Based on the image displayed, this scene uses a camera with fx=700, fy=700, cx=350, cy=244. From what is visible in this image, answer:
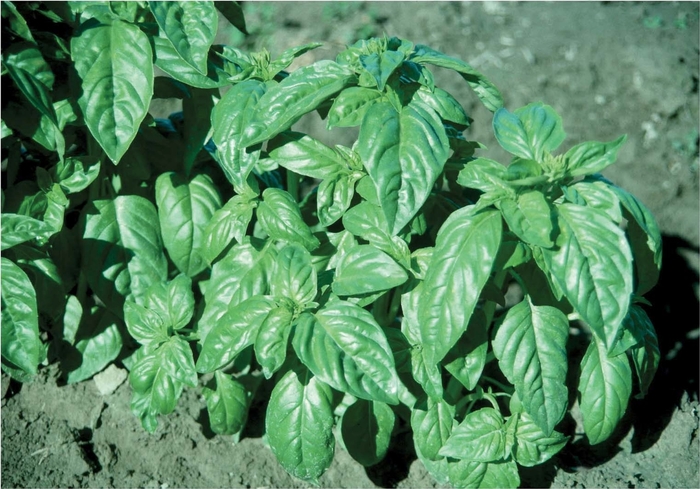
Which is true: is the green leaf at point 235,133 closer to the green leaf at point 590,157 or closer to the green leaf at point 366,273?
the green leaf at point 366,273

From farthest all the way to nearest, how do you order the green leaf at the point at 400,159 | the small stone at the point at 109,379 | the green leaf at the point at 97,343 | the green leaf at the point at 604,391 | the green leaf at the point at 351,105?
the small stone at the point at 109,379
the green leaf at the point at 97,343
the green leaf at the point at 604,391
the green leaf at the point at 351,105
the green leaf at the point at 400,159

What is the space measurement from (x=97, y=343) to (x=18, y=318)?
1.75 feet

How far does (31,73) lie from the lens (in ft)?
6.92

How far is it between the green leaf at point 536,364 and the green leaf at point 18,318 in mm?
1437

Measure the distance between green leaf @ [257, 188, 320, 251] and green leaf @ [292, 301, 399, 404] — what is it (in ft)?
0.84

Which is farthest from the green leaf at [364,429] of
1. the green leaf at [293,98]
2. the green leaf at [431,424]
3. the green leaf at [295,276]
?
the green leaf at [293,98]

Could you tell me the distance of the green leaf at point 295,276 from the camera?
2055mm

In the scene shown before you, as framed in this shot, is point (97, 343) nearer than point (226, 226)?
No

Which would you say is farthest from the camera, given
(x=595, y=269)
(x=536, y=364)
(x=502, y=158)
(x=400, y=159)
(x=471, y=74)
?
(x=502, y=158)

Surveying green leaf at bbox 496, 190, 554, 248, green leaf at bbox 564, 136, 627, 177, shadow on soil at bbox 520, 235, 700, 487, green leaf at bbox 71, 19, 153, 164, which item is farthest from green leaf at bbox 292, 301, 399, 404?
shadow on soil at bbox 520, 235, 700, 487

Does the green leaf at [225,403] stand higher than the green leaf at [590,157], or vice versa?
the green leaf at [590,157]

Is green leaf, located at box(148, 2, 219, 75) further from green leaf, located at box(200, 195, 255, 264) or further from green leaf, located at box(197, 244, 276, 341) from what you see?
green leaf, located at box(197, 244, 276, 341)

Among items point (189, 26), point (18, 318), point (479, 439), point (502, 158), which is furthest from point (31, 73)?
point (502, 158)

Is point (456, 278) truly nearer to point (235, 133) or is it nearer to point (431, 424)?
point (431, 424)
